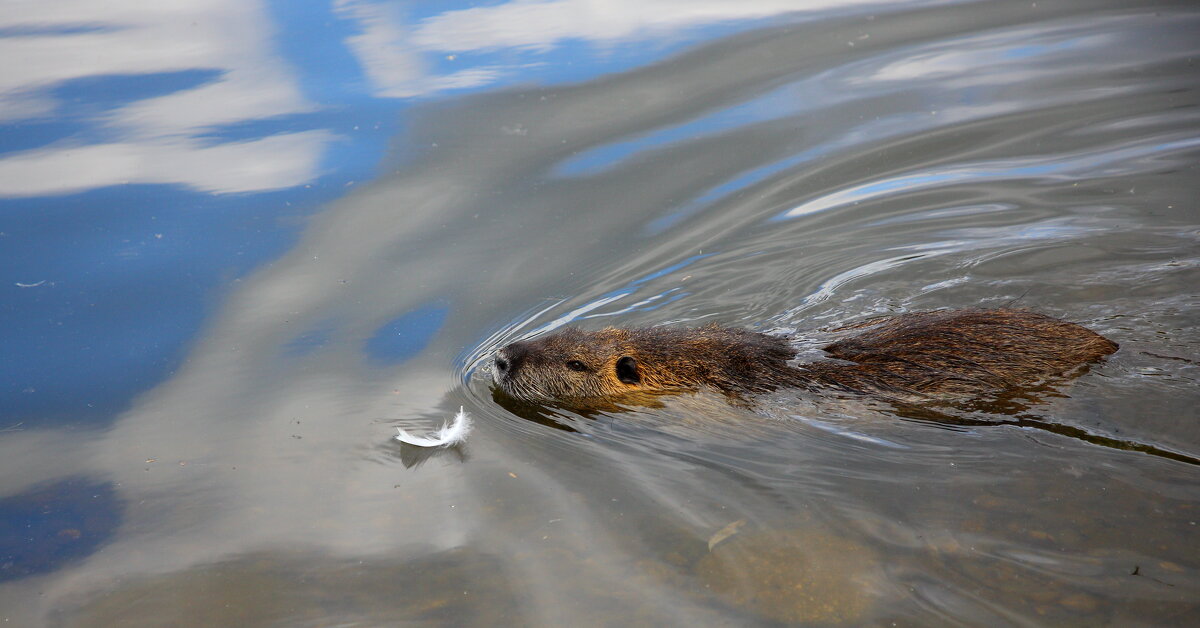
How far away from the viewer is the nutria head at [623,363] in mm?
4172

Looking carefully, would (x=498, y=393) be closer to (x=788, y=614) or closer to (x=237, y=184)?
(x=788, y=614)

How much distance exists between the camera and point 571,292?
16.5ft

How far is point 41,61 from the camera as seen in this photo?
6926 millimetres

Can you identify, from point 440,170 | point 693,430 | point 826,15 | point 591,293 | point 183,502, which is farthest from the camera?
point 826,15

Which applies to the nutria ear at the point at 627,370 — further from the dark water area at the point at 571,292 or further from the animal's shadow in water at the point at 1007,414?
the animal's shadow in water at the point at 1007,414

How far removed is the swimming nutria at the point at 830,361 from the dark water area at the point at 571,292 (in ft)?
0.36

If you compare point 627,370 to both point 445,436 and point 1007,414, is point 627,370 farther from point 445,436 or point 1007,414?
point 1007,414

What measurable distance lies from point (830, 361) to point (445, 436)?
1.55 metres

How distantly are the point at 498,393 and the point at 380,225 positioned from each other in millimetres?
1654

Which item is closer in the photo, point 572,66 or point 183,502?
point 183,502

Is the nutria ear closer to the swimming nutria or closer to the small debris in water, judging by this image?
the swimming nutria

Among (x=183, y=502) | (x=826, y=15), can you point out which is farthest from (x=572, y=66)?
(x=183, y=502)

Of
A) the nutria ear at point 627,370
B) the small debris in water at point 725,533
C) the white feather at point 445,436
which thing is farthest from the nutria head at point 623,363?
the small debris in water at point 725,533

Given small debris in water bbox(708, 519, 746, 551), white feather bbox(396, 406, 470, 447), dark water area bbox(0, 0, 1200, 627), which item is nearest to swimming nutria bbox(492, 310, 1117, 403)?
dark water area bbox(0, 0, 1200, 627)
